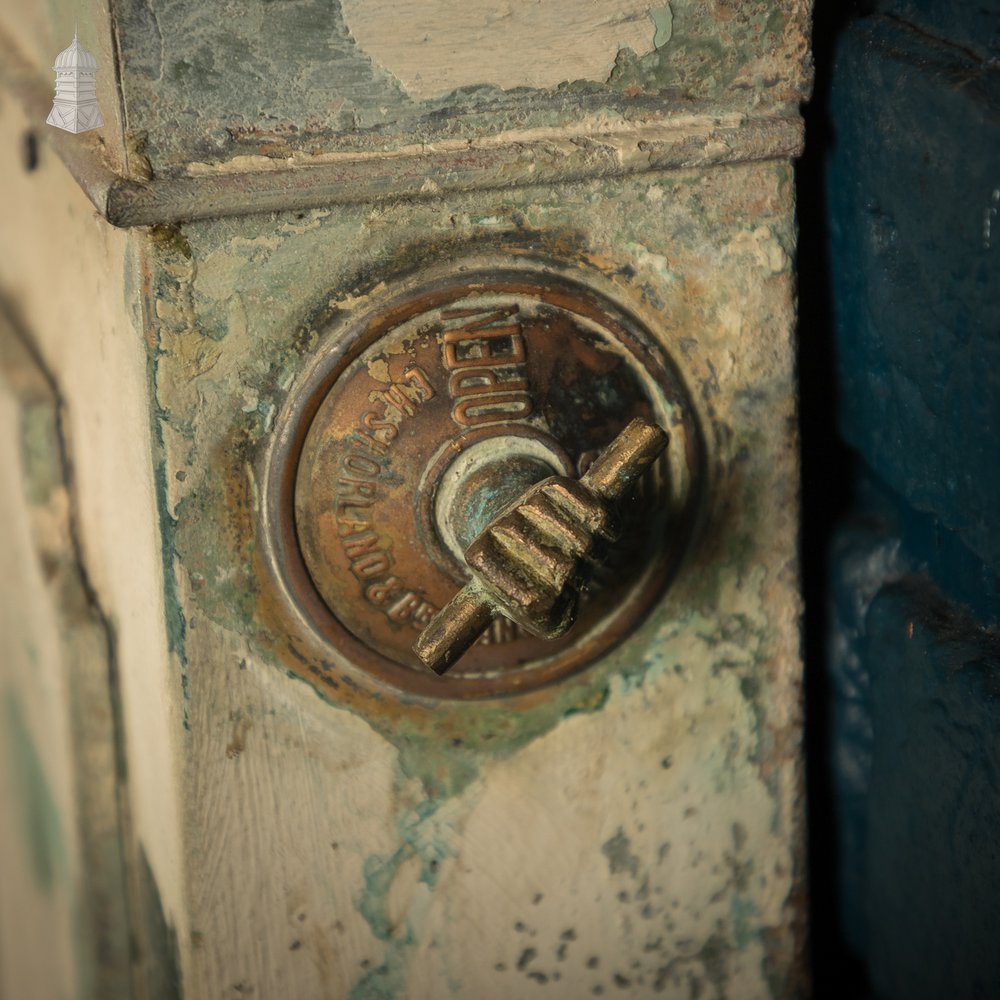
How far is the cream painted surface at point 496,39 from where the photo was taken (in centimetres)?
78

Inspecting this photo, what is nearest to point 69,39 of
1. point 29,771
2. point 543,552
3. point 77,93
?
point 77,93

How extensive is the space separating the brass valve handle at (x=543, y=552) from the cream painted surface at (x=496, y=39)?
24 centimetres

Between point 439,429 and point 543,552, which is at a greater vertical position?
point 439,429

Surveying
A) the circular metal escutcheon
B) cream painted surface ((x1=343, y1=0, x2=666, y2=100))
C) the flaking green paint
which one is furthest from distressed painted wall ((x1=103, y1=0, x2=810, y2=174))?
the flaking green paint

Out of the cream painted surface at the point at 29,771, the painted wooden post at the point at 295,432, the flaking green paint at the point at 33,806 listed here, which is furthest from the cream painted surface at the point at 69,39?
the flaking green paint at the point at 33,806

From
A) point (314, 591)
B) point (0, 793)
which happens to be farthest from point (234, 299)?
point (0, 793)

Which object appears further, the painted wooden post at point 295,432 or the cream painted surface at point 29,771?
the cream painted surface at point 29,771

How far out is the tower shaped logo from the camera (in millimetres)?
792

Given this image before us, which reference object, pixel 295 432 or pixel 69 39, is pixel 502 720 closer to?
pixel 295 432

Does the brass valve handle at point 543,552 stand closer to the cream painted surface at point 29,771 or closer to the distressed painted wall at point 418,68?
the distressed painted wall at point 418,68

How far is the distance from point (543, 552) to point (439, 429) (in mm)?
149

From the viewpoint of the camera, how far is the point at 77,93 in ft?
2.60

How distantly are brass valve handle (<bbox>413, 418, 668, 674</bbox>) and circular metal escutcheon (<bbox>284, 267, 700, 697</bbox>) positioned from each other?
0.24 feet

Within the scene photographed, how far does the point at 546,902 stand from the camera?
3.10 feet
